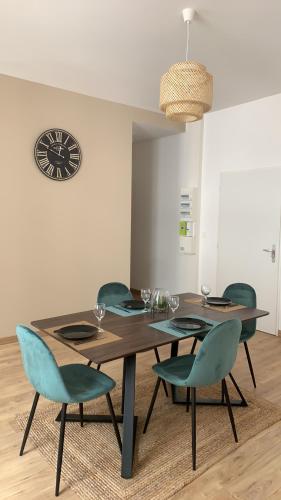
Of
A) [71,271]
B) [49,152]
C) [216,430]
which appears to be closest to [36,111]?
[49,152]

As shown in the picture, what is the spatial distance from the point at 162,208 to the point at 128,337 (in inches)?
155

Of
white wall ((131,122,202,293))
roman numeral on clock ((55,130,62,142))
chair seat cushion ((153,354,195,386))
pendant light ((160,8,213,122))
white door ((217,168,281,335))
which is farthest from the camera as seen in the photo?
white wall ((131,122,202,293))

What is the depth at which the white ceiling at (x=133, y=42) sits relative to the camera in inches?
97.0

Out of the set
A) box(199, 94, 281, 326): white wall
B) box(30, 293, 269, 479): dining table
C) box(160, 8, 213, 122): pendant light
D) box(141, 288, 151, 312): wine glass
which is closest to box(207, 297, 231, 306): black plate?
box(30, 293, 269, 479): dining table

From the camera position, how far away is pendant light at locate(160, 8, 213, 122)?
2217 millimetres

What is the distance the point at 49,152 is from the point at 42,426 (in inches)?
107

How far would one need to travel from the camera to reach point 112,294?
294cm

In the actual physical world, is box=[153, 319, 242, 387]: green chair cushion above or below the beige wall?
below

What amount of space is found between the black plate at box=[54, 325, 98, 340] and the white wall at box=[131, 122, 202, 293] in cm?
328

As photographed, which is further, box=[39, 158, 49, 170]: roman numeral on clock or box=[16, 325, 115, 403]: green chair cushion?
box=[39, 158, 49, 170]: roman numeral on clock

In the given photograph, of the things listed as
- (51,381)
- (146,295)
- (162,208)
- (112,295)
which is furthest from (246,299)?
(162,208)

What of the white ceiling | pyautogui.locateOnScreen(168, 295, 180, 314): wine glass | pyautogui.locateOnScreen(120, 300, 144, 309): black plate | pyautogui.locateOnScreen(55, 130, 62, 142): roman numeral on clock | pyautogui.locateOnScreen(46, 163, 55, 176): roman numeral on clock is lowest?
pyautogui.locateOnScreen(120, 300, 144, 309): black plate

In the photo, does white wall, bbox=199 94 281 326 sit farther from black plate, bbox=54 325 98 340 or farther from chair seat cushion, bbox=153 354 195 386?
black plate, bbox=54 325 98 340

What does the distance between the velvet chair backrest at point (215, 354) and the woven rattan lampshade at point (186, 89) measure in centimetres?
134
